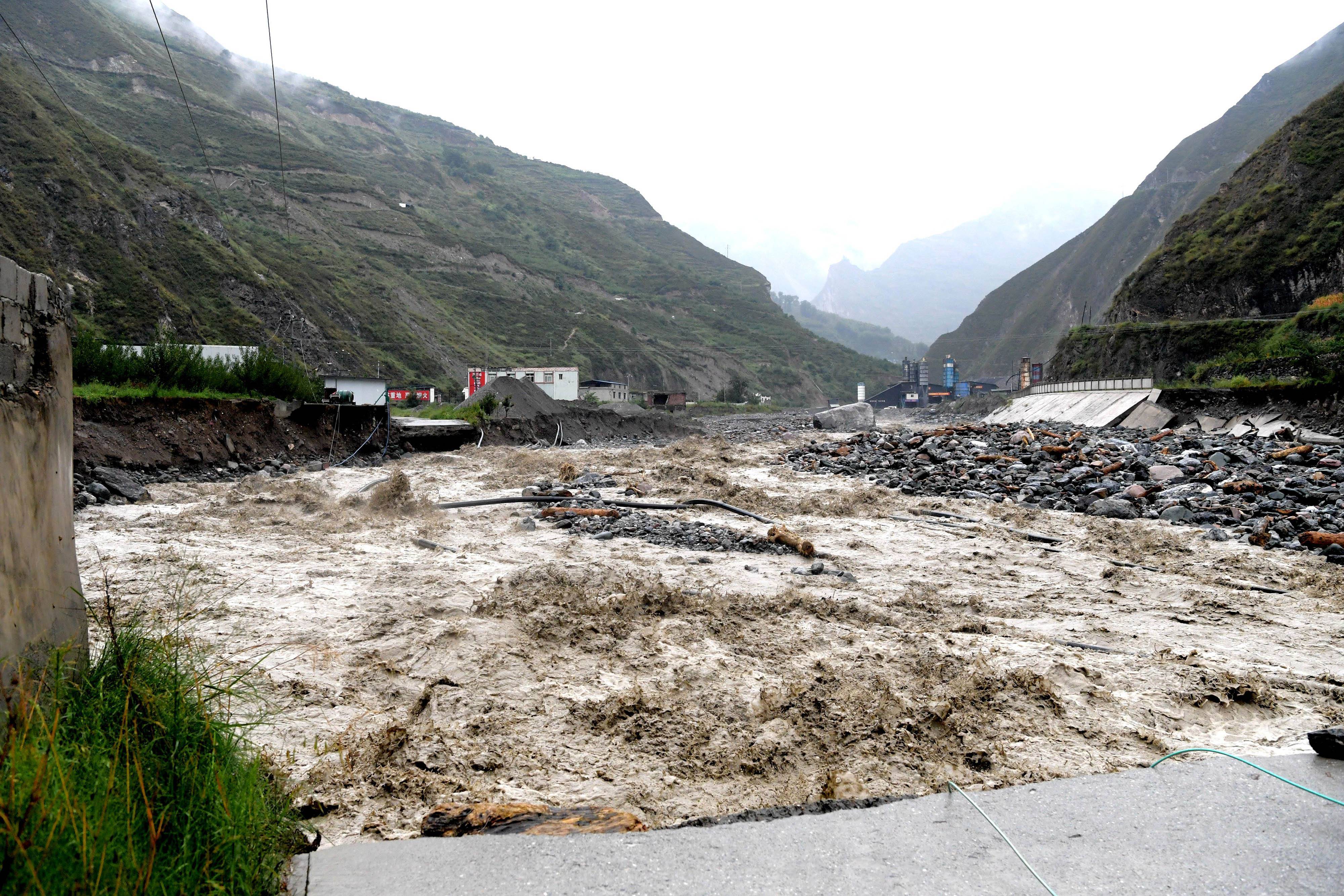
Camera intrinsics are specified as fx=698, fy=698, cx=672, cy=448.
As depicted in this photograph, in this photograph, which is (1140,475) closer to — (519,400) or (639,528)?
(639,528)

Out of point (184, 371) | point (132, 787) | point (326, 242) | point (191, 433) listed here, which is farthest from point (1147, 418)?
point (326, 242)

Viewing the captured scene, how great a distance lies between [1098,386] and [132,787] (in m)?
37.5

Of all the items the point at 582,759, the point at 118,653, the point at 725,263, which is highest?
the point at 725,263

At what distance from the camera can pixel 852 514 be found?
10.7 meters

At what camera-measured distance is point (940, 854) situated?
2.40 meters

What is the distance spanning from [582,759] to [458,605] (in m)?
2.73

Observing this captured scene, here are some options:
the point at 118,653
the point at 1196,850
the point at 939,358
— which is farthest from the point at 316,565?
the point at 939,358

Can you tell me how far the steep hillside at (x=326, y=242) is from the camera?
36.9 metres

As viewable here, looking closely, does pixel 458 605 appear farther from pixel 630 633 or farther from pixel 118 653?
pixel 118 653

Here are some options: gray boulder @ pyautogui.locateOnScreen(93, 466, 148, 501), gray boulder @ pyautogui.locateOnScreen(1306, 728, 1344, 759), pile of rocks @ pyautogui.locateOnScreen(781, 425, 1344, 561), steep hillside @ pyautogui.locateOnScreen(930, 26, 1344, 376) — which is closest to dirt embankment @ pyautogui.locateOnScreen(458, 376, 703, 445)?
pile of rocks @ pyautogui.locateOnScreen(781, 425, 1344, 561)

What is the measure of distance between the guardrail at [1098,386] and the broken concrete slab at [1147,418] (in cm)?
280

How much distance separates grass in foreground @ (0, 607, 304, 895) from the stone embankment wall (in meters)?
0.20

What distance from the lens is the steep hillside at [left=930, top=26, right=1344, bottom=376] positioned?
101375 millimetres

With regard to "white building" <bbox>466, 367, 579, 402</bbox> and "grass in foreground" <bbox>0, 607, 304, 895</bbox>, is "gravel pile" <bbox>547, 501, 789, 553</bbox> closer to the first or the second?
"grass in foreground" <bbox>0, 607, 304, 895</bbox>
